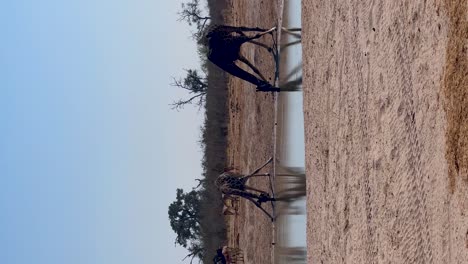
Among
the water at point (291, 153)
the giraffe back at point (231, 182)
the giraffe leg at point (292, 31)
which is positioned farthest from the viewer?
the giraffe back at point (231, 182)

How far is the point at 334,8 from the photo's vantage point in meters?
4.59

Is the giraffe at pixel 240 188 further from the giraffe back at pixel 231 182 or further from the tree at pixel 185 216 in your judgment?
the tree at pixel 185 216

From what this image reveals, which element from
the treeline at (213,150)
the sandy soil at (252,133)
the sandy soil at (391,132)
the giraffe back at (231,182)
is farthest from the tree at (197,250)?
the sandy soil at (391,132)

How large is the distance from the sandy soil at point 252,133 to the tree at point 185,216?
6.30 metres

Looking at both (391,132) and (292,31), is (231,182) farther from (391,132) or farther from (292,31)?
(391,132)

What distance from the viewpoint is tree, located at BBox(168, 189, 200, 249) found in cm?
2084

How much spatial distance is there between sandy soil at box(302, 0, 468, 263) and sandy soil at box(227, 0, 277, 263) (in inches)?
163

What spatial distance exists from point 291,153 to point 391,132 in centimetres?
438

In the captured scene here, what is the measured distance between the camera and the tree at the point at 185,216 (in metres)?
20.8

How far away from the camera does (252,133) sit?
1127 centimetres

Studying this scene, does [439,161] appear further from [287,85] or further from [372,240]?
[287,85]

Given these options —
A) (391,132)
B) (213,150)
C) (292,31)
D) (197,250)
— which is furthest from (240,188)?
(197,250)

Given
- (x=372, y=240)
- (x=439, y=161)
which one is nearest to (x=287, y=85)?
(x=372, y=240)

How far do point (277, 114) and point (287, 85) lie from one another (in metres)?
0.64
